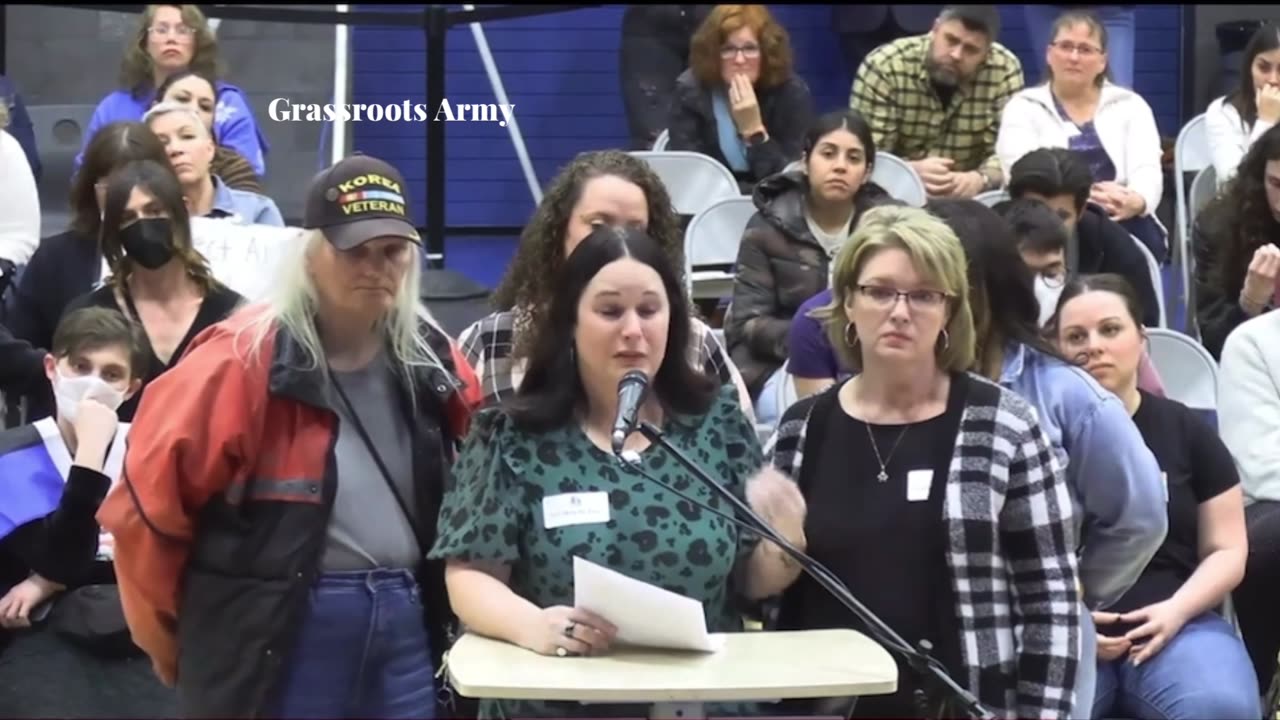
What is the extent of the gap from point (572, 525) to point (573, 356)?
0.86ft

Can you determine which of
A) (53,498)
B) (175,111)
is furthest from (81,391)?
(175,111)

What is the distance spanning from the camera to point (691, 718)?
2.44 m

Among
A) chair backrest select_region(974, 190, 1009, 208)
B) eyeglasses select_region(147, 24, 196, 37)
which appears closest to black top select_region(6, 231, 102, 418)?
eyeglasses select_region(147, 24, 196, 37)

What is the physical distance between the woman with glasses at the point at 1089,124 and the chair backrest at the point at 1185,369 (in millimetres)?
1251

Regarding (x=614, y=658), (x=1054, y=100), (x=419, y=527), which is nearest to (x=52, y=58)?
(x=1054, y=100)

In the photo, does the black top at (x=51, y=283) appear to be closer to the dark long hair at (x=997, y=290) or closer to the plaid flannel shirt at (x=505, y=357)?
the plaid flannel shirt at (x=505, y=357)

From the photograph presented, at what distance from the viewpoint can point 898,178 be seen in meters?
5.64

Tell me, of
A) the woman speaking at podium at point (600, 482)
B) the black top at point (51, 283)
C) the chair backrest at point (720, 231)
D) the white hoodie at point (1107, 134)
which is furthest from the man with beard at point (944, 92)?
the woman speaking at podium at point (600, 482)

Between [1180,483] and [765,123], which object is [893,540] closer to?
[1180,483]

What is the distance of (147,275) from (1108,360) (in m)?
2.08

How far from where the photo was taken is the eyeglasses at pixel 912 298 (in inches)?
110

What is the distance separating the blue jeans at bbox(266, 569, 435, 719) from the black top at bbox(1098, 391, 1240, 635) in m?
1.49

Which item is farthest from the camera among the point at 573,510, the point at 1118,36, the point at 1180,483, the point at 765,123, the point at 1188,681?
the point at 1118,36

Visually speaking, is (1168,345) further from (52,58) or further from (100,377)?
Result: (52,58)
